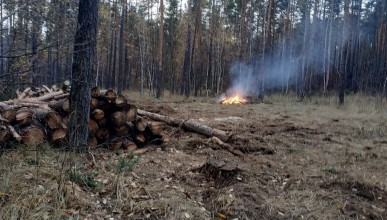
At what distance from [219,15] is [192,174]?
31.9 m

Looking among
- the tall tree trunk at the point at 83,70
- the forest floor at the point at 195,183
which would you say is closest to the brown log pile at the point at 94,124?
the forest floor at the point at 195,183

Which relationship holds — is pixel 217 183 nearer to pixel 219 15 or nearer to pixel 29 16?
pixel 29 16

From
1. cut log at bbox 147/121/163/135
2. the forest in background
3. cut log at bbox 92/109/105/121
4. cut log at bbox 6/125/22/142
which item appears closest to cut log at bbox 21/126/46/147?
cut log at bbox 6/125/22/142

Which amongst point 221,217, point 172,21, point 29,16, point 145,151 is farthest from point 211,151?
point 172,21

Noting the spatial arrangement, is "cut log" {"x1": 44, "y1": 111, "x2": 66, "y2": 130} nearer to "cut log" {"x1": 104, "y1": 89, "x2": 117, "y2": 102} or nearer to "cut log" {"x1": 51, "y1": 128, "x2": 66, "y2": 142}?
"cut log" {"x1": 51, "y1": 128, "x2": 66, "y2": 142}

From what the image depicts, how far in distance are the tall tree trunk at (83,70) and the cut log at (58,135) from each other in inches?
17.9

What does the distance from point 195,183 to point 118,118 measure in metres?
2.28

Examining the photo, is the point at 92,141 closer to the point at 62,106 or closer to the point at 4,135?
the point at 62,106

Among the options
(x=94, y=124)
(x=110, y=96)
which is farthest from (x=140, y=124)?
(x=94, y=124)

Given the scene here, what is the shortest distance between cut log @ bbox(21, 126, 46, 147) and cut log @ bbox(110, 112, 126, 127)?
4.39 ft

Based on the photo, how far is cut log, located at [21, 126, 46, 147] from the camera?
5355 mm

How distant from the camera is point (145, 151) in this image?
6.47 m

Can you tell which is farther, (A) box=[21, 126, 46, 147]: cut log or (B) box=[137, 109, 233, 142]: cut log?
(B) box=[137, 109, 233, 142]: cut log

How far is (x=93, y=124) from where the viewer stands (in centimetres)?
614
